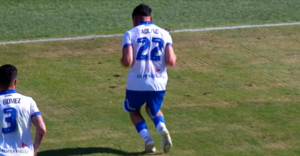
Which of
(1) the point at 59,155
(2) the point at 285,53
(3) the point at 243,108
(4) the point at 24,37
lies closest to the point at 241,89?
(3) the point at 243,108

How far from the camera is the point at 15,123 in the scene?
5906 millimetres

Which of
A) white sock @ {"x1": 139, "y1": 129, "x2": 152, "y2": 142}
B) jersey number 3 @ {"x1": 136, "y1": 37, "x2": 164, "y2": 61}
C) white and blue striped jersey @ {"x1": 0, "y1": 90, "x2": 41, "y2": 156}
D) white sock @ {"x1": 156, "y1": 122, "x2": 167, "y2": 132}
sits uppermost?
jersey number 3 @ {"x1": 136, "y1": 37, "x2": 164, "y2": 61}

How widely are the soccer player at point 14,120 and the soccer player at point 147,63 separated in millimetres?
1819

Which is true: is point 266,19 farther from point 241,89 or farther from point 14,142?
point 14,142

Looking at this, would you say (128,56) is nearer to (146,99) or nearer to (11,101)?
(146,99)

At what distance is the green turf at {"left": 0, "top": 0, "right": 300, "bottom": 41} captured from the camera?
12.9 metres

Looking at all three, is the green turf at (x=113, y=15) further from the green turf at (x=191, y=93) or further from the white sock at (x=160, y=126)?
the white sock at (x=160, y=126)

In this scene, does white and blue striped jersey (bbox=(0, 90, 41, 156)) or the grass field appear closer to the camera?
white and blue striped jersey (bbox=(0, 90, 41, 156))

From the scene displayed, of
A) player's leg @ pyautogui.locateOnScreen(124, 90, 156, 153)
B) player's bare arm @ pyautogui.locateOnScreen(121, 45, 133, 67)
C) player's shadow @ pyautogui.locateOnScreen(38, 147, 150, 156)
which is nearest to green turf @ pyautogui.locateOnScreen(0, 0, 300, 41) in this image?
player's shadow @ pyautogui.locateOnScreen(38, 147, 150, 156)

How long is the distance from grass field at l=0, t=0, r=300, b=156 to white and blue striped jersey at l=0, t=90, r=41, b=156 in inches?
81.0

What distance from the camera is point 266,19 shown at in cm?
1348

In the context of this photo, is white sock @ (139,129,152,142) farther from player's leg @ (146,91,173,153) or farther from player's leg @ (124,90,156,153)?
player's leg @ (146,91,173,153)

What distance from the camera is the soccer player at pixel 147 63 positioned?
24.7ft

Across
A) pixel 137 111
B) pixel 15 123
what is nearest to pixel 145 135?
pixel 137 111
